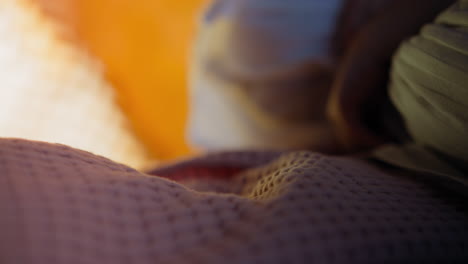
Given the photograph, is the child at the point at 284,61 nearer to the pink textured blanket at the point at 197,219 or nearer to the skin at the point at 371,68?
the skin at the point at 371,68

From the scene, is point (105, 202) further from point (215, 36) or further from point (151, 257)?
point (215, 36)

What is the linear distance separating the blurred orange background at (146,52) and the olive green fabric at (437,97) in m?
0.66

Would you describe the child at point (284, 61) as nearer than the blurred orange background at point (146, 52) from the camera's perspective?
Yes

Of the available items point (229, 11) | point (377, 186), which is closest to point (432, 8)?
point (377, 186)

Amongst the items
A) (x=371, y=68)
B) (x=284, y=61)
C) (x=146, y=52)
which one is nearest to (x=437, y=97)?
(x=371, y=68)

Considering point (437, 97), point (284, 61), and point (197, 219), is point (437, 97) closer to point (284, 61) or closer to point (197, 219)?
point (197, 219)

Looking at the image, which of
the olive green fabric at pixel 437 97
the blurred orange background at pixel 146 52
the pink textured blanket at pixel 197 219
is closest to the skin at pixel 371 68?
the olive green fabric at pixel 437 97

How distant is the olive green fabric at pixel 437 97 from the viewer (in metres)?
0.31

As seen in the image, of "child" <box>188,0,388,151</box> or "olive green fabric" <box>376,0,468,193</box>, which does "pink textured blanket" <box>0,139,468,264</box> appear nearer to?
"olive green fabric" <box>376,0,468,193</box>

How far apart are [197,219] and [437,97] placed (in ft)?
0.72

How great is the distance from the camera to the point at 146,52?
985 millimetres

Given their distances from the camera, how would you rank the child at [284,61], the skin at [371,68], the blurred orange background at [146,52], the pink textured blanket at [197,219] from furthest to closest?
the blurred orange background at [146,52] < the child at [284,61] < the skin at [371,68] < the pink textured blanket at [197,219]

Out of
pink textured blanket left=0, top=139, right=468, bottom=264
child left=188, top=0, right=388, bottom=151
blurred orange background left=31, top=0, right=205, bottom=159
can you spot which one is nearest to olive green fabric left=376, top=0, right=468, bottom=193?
pink textured blanket left=0, top=139, right=468, bottom=264

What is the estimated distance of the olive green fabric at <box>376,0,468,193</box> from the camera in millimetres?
312
